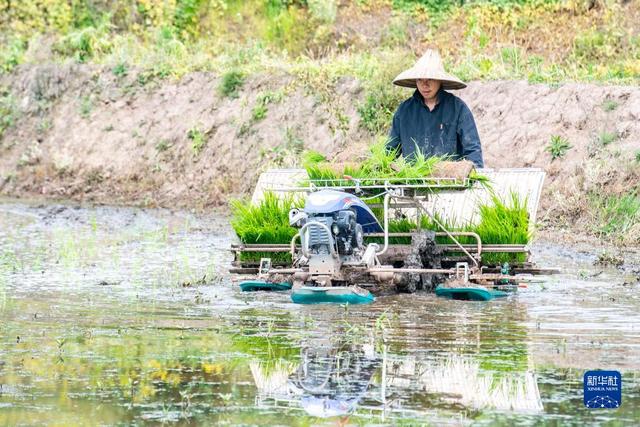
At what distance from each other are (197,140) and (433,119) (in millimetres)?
10833

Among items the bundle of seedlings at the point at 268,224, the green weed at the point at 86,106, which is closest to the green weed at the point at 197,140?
the green weed at the point at 86,106

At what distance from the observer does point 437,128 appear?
14.2 meters

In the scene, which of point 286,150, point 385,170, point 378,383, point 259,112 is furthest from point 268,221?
point 259,112

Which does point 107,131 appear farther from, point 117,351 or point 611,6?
point 117,351

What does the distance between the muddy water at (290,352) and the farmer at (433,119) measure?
1710 millimetres

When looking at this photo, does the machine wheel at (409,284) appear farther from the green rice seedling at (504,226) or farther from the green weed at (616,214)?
the green weed at (616,214)

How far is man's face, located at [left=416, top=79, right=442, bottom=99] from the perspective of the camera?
46.8ft

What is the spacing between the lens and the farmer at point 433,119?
14016mm

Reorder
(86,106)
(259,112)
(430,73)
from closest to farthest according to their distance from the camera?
1. (430,73)
2. (259,112)
3. (86,106)

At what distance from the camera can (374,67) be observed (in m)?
23.4

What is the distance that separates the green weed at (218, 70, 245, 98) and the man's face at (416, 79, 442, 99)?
1113 cm

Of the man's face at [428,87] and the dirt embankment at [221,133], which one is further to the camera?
the dirt embankment at [221,133]

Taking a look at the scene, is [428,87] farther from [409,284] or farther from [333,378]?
[333,378]

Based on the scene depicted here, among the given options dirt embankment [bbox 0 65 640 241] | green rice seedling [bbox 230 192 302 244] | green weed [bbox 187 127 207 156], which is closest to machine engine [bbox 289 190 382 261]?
green rice seedling [bbox 230 192 302 244]
